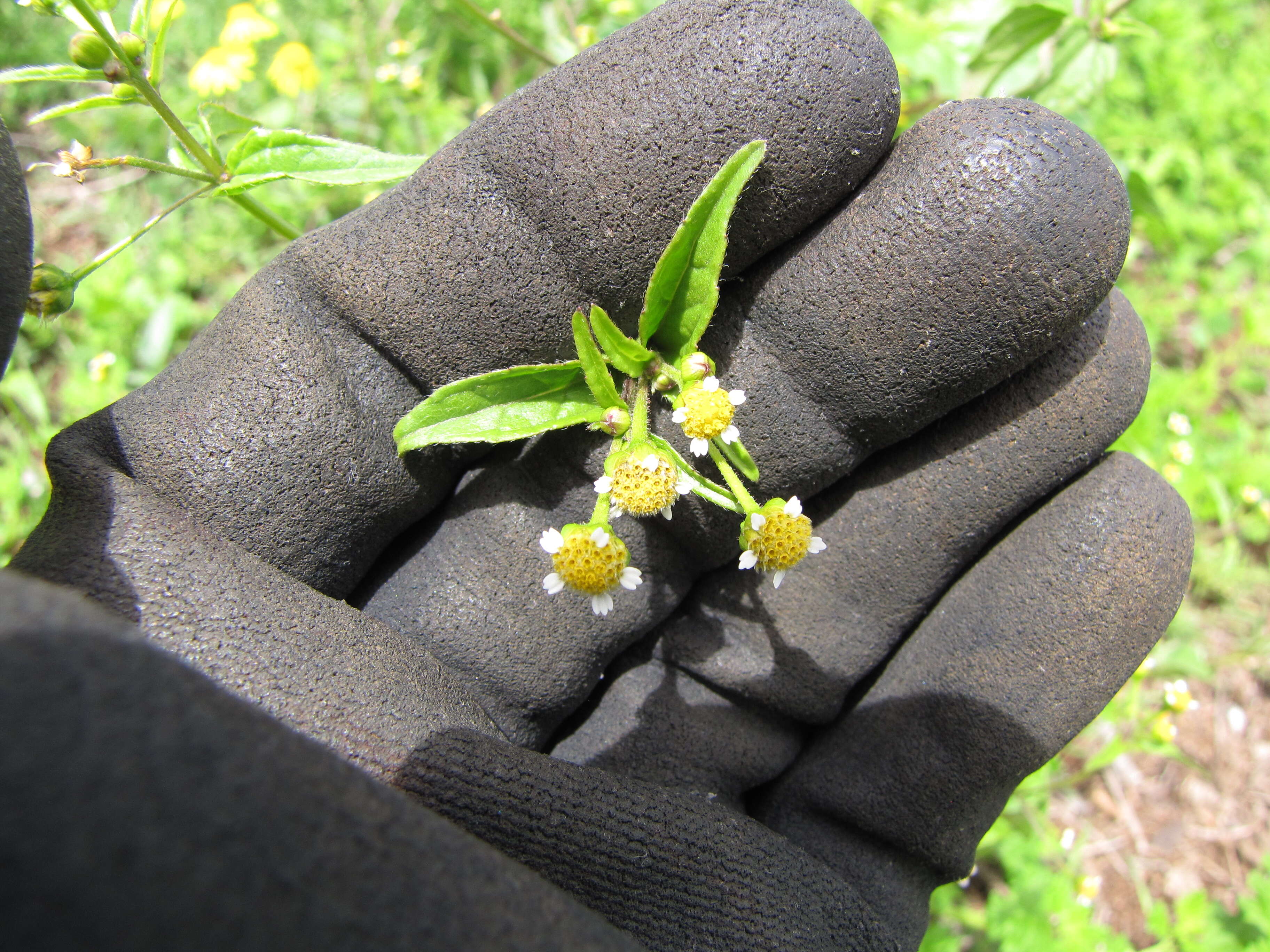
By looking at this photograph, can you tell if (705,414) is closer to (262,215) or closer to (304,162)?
(304,162)

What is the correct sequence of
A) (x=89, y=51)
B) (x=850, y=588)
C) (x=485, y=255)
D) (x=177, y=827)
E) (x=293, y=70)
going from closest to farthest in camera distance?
(x=177, y=827) < (x=89, y=51) < (x=485, y=255) < (x=850, y=588) < (x=293, y=70)

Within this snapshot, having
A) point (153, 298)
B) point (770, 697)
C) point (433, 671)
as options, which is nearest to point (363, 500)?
Answer: point (433, 671)

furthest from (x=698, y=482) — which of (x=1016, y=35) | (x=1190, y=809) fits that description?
(x=1190, y=809)

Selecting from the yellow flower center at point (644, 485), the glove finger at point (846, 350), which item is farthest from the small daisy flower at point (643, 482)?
the glove finger at point (846, 350)

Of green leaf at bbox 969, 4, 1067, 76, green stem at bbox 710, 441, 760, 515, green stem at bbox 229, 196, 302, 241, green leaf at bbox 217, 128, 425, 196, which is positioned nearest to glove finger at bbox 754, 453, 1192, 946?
green stem at bbox 710, 441, 760, 515

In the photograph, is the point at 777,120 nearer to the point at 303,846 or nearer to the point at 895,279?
the point at 895,279

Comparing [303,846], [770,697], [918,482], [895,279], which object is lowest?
[770,697]
